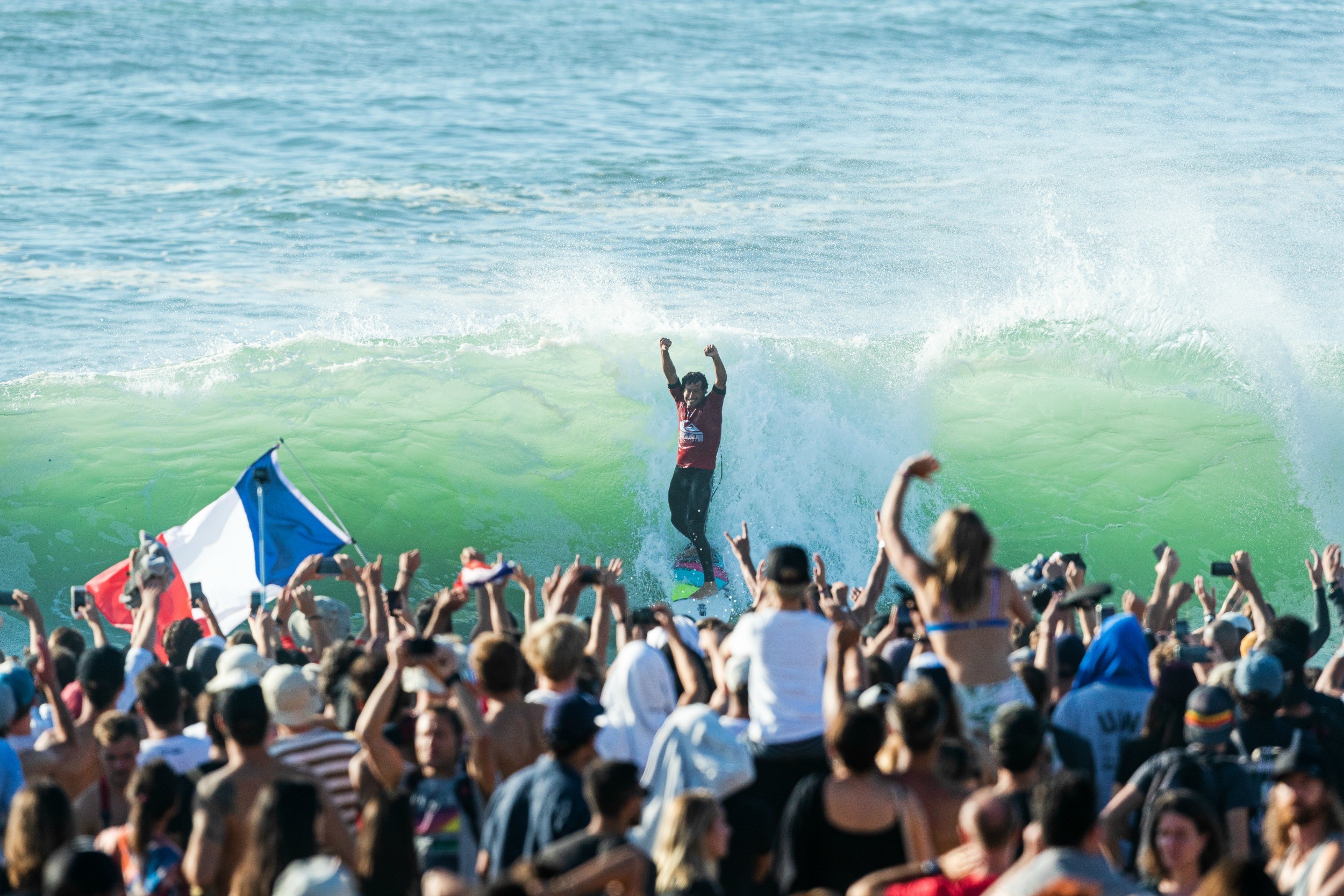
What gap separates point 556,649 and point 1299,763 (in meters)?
2.27

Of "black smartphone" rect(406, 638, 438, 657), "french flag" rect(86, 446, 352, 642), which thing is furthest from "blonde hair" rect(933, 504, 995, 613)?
"french flag" rect(86, 446, 352, 642)

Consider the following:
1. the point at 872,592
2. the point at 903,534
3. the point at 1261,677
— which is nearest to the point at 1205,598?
the point at 872,592

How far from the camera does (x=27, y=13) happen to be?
3866cm

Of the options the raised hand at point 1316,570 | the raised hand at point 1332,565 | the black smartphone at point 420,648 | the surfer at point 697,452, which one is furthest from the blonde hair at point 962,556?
the surfer at point 697,452

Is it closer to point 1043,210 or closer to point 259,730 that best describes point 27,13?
point 1043,210

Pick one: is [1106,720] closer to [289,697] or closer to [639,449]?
[289,697]

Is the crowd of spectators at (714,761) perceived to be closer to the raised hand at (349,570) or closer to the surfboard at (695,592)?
the raised hand at (349,570)

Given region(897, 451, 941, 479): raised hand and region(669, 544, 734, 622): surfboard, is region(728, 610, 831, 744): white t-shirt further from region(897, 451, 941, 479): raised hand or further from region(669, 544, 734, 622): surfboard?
region(669, 544, 734, 622): surfboard

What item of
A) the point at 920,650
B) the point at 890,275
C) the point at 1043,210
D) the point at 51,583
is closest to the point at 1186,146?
the point at 1043,210

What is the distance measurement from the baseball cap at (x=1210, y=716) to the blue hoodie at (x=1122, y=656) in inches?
23.9

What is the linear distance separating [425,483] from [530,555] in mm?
1568

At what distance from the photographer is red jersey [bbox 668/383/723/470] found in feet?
38.8

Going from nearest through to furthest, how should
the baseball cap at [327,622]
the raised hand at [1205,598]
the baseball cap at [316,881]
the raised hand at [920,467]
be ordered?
the baseball cap at [316,881], the raised hand at [920,467], the baseball cap at [327,622], the raised hand at [1205,598]

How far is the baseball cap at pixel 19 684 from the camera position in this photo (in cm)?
523
